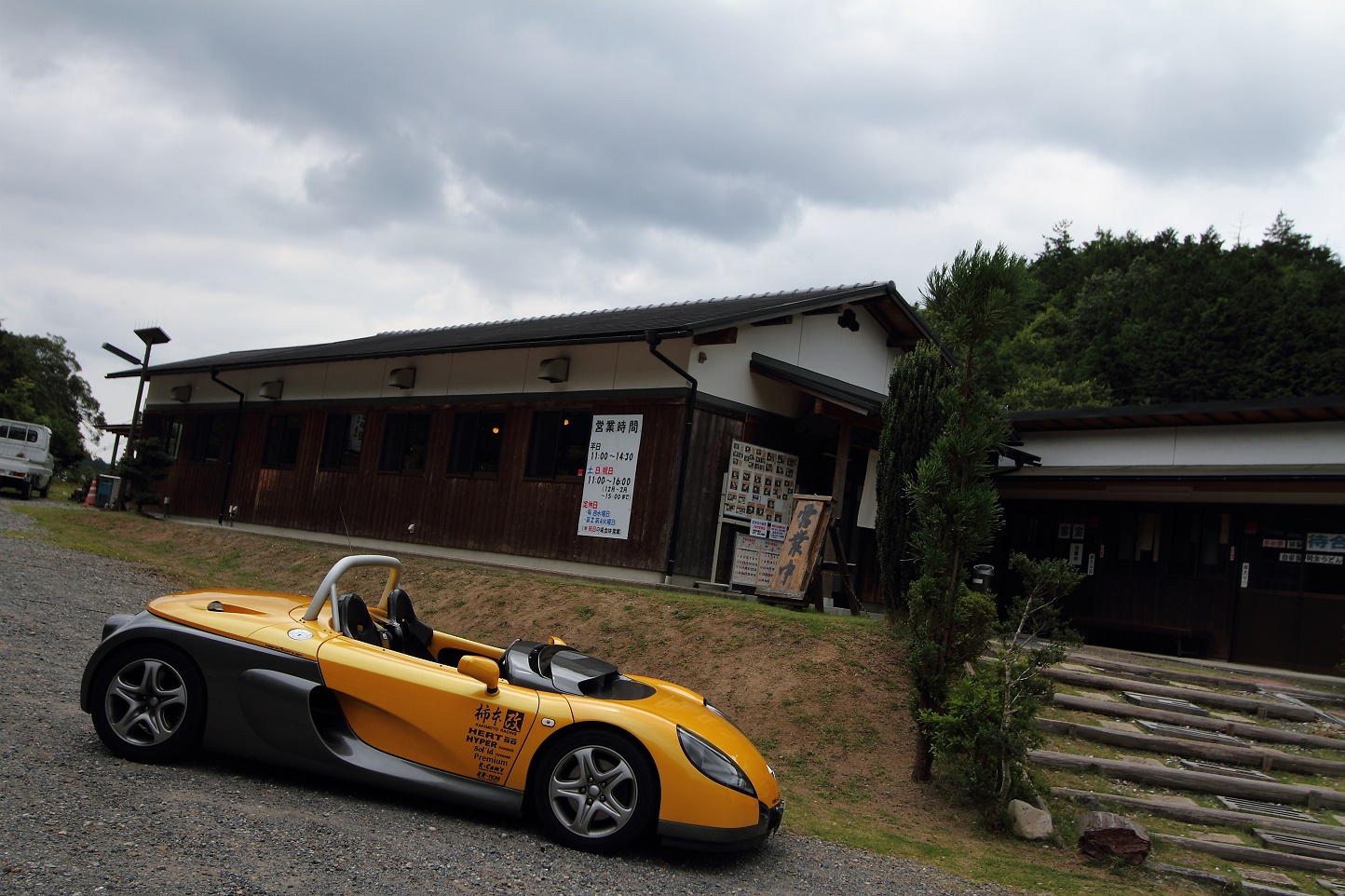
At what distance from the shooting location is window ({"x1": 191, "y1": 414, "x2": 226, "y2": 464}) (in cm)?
2119

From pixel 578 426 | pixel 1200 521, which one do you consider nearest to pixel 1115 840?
pixel 1200 521

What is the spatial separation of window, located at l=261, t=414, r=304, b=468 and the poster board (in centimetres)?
1154

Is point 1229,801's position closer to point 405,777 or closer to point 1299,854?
point 1299,854

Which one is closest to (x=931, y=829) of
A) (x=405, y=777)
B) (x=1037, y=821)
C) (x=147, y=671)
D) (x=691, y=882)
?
(x=1037, y=821)

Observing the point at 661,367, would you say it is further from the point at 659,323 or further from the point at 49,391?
the point at 49,391

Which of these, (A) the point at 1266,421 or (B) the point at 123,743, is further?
(A) the point at 1266,421

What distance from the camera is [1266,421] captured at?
504 inches

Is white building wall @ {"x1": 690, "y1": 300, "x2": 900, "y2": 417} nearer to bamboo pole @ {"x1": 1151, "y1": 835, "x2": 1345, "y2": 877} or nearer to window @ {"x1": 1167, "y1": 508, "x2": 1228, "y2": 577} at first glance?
window @ {"x1": 1167, "y1": 508, "x2": 1228, "y2": 577}

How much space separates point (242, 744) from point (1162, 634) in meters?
12.4

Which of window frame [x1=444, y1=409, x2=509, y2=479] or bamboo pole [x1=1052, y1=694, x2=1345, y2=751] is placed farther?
window frame [x1=444, y1=409, x2=509, y2=479]

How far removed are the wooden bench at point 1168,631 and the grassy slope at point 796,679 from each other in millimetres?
5465

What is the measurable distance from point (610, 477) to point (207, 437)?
12.8m

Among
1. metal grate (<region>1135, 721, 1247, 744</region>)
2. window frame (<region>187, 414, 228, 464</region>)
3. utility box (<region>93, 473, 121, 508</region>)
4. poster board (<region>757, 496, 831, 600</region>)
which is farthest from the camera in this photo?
utility box (<region>93, 473, 121, 508</region>)

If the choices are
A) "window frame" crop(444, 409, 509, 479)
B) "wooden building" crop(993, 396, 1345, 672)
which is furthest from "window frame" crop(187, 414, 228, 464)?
"wooden building" crop(993, 396, 1345, 672)
